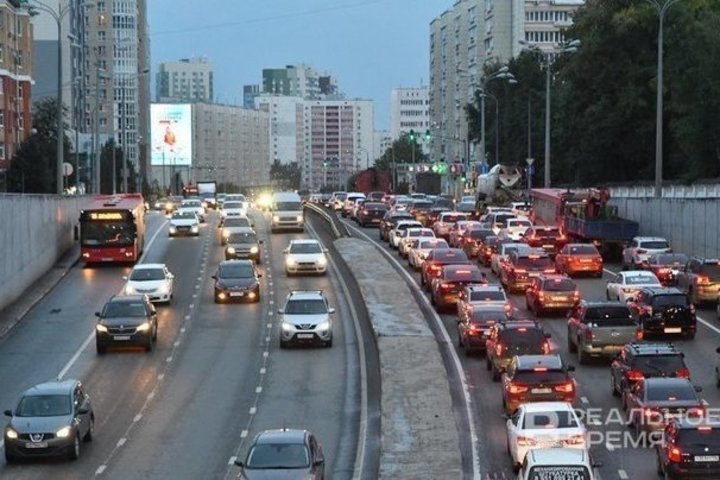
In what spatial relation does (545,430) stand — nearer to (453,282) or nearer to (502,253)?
(453,282)

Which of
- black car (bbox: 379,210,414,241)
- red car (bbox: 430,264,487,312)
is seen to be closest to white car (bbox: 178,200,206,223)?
black car (bbox: 379,210,414,241)

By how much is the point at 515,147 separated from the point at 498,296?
107245mm

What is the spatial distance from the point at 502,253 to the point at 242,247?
12668 mm

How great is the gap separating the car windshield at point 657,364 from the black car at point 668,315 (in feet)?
29.7

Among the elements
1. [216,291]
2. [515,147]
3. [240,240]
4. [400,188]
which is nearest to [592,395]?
[216,291]

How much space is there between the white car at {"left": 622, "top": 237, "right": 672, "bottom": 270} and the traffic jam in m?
0.07

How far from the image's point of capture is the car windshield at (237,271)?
5047 cm

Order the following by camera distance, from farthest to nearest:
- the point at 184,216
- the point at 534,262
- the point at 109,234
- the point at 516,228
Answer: the point at 184,216 < the point at 516,228 < the point at 109,234 < the point at 534,262

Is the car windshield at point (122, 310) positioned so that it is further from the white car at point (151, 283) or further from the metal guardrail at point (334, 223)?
the metal guardrail at point (334, 223)

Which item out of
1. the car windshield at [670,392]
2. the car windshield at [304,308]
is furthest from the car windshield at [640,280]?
the car windshield at [670,392]

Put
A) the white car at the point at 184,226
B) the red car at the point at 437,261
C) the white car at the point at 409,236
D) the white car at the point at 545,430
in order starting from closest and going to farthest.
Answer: the white car at the point at 545,430 < the red car at the point at 437,261 < the white car at the point at 409,236 < the white car at the point at 184,226

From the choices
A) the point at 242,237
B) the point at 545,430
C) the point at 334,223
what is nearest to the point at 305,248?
the point at 242,237

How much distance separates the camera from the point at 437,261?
52.2 meters

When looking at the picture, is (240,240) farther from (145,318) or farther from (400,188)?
(400,188)
